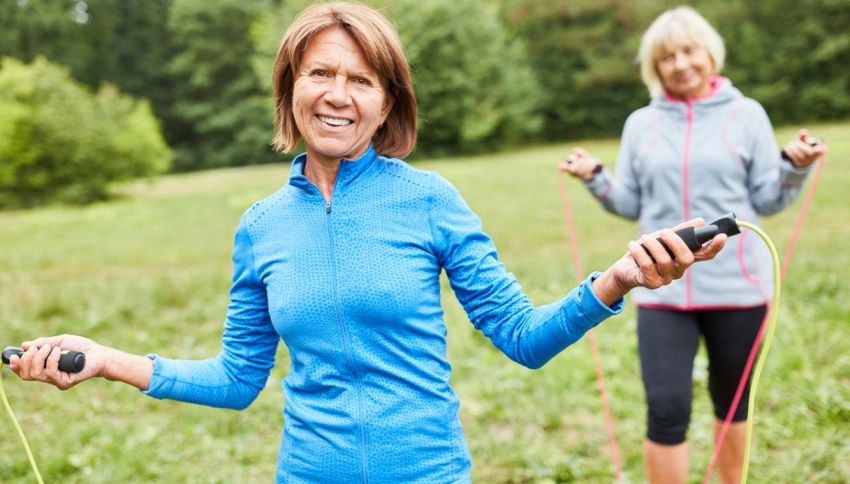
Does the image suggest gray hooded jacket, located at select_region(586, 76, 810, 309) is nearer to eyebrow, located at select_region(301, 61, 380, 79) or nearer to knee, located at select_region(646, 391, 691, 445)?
knee, located at select_region(646, 391, 691, 445)

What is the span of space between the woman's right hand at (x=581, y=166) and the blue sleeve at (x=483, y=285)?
4.13ft

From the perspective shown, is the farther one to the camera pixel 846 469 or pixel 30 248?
pixel 30 248

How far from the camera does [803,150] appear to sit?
8.30 ft

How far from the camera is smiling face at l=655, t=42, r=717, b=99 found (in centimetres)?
282

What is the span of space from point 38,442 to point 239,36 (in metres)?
33.8

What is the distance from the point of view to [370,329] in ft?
5.31

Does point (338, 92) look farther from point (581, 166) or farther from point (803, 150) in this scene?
point (803, 150)

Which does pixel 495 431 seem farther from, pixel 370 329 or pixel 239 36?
pixel 239 36

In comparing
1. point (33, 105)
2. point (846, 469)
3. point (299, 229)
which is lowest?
point (33, 105)

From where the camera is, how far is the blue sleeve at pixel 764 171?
2736mm

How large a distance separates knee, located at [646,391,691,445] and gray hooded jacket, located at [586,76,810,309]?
1.08 feet

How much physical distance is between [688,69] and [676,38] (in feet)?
0.43

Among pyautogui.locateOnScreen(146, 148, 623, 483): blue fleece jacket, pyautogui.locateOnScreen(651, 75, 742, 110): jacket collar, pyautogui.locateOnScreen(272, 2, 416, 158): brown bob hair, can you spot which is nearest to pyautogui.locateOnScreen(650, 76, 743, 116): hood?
pyautogui.locateOnScreen(651, 75, 742, 110): jacket collar

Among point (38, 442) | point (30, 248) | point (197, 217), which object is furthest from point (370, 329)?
point (197, 217)
